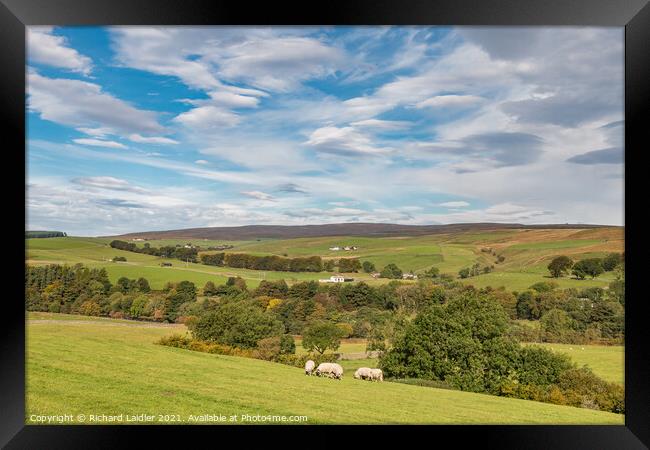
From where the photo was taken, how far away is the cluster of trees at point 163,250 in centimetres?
505

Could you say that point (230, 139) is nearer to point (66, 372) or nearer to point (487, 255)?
point (66, 372)

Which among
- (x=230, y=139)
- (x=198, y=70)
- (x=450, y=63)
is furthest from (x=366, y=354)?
(x=198, y=70)

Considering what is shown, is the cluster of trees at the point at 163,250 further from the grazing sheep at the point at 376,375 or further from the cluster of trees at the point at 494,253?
the cluster of trees at the point at 494,253

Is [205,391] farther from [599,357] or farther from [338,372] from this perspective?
[599,357]

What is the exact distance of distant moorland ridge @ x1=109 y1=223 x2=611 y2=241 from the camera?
485 cm

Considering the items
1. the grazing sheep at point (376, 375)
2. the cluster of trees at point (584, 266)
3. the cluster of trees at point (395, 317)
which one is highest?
the cluster of trees at point (584, 266)

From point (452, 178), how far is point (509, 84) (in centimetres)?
120

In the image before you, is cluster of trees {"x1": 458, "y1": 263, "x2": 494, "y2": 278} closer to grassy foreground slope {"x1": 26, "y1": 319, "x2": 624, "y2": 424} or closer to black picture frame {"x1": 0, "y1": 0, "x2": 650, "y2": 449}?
grassy foreground slope {"x1": 26, "y1": 319, "x2": 624, "y2": 424}

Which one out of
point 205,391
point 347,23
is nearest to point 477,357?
point 205,391

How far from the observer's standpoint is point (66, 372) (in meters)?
3.35

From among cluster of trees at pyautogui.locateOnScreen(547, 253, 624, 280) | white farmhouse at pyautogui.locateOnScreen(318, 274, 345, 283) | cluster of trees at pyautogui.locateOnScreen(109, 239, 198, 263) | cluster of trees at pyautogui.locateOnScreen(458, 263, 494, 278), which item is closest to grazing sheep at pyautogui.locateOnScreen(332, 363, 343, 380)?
white farmhouse at pyautogui.locateOnScreen(318, 274, 345, 283)

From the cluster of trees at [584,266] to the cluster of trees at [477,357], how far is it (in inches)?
43.0

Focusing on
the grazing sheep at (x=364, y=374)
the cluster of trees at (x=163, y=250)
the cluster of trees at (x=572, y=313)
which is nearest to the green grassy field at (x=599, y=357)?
the cluster of trees at (x=572, y=313)

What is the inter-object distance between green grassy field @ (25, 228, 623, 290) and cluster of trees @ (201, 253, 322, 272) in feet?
0.26
